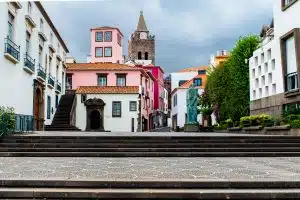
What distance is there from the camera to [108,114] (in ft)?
129

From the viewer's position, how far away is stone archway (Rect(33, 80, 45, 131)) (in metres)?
26.5

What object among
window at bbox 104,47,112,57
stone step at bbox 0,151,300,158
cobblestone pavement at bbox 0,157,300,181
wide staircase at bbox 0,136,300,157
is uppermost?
window at bbox 104,47,112,57

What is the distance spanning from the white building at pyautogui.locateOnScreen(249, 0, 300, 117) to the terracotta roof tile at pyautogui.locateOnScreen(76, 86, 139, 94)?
14.8 metres

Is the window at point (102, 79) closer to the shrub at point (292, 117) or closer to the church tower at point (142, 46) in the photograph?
the shrub at point (292, 117)

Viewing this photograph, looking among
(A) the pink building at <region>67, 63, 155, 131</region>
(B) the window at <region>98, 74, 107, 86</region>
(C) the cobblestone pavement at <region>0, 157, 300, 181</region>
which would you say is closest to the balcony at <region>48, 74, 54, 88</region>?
(A) the pink building at <region>67, 63, 155, 131</region>

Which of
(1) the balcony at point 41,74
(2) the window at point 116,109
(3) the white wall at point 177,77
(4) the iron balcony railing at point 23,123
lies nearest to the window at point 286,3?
(4) the iron balcony railing at point 23,123

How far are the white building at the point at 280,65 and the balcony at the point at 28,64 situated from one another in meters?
14.4

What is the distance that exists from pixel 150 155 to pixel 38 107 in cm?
1584

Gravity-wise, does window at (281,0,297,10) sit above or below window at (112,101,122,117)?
above

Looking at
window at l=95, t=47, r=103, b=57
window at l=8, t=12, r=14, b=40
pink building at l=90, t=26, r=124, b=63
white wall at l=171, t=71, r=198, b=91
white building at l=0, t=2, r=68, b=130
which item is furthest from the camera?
white wall at l=171, t=71, r=198, b=91

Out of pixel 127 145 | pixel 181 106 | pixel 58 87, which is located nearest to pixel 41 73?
pixel 58 87

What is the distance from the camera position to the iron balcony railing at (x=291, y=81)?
21.7 meters

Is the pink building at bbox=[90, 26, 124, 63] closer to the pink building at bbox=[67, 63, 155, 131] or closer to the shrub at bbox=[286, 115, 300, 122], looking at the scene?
the pink building at bbox=[67, 63, 155, 131]

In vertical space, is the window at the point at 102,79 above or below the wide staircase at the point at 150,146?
above
